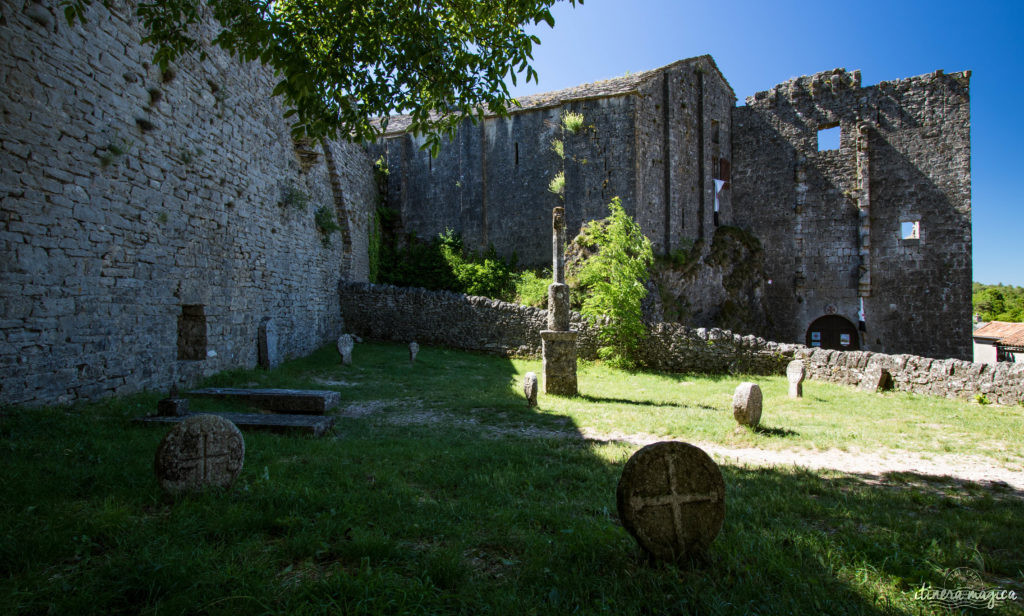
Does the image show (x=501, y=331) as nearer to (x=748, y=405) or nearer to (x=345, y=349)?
Result: (x=345, y=349)

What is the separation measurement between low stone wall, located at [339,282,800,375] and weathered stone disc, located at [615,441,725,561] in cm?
1126

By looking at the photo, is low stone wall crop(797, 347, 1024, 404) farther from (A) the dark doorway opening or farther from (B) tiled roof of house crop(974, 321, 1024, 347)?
(B) tiled roof of house crop(974, 321, 1024, 347)

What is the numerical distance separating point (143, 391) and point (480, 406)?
17.8 feet

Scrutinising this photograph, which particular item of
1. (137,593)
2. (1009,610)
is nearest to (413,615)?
(137,593)

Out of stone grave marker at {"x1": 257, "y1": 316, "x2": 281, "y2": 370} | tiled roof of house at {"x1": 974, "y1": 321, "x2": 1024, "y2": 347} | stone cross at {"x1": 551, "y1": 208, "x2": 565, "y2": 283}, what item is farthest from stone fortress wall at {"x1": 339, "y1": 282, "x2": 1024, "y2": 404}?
tiled roof of house at {"x1": 974, "y1": 321, "x2": 1024, "y2": 347}

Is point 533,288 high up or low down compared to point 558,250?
down

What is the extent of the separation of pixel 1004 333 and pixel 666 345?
24466mm

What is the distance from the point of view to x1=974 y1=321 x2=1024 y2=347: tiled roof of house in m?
24.0

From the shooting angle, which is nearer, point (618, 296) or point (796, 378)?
point (796, 378)

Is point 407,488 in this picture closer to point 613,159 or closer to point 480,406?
point 480,406

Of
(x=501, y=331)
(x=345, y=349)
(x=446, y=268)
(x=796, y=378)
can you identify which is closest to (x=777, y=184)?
(x=796, y=378)

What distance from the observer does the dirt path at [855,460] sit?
5410 millimetres

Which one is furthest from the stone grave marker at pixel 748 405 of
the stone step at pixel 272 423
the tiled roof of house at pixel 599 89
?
the tiled roof of house at pixel 599 89

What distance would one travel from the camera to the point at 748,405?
23.7 ft
